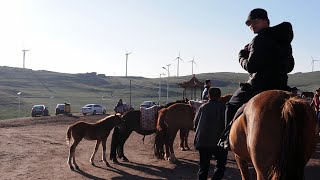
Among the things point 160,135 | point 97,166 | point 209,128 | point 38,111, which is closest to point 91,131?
point 97,166

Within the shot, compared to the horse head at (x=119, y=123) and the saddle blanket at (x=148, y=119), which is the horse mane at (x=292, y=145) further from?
the saddle blanket at (x=148, y=119)

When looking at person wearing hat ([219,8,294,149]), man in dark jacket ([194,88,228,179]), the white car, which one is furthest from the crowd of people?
the white car

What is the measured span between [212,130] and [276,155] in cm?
379

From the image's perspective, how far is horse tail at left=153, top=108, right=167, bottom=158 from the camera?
1365cm

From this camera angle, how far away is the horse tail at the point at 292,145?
402 centimetres

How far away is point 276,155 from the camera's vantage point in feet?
13.6

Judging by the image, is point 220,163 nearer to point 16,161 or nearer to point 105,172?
point 105,172

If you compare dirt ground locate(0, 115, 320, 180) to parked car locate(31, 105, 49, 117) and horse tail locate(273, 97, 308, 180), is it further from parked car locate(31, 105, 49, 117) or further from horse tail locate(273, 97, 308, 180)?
parked car locate(31, 105, 49, 117)

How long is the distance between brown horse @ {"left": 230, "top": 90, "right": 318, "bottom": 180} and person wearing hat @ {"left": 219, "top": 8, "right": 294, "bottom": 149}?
0.76 meters

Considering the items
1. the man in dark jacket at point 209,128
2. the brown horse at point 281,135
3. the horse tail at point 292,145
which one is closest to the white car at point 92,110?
the man in dark jacket at point 209,128

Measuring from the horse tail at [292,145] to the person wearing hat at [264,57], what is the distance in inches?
47.0

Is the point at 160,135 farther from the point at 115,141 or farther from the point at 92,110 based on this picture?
the point at 92,110

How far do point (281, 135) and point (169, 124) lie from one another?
32.0 ft

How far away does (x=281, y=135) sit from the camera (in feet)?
13.5
